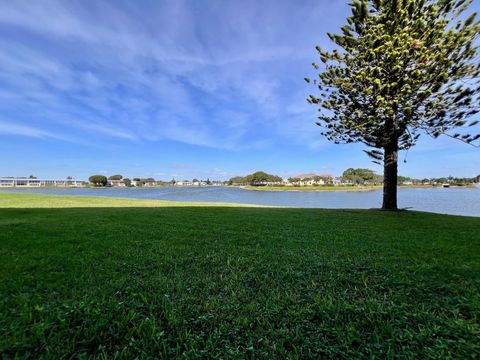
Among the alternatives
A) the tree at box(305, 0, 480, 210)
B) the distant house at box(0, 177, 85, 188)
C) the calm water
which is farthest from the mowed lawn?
the distant house at box(0, 177, 85, 188)

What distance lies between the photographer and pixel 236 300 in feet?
7.51

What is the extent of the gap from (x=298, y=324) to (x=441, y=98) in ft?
36.4

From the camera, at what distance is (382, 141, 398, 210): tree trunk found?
1037 cm

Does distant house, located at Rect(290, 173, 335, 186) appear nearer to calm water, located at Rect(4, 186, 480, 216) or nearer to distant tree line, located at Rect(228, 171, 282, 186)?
distant tree line, located at Rect(228, 171, 282, 186)

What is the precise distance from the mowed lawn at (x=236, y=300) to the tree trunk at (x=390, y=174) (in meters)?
6.63

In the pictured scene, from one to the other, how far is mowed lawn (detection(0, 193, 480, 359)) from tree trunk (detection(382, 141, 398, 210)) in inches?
261

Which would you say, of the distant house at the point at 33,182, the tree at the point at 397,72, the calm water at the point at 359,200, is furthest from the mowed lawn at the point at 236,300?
the distant house at the point at 33,182

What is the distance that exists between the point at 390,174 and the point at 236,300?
411 inches

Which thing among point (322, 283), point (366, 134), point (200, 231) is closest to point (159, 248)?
point (200, 231)

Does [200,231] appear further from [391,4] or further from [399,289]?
[391,4]

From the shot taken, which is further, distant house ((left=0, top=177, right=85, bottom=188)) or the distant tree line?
the distant tree line

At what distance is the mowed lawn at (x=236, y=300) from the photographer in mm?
1694

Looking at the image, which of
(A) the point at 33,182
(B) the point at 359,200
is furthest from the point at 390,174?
(A) the point at 33,182

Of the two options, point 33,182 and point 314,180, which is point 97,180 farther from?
point 314,180
